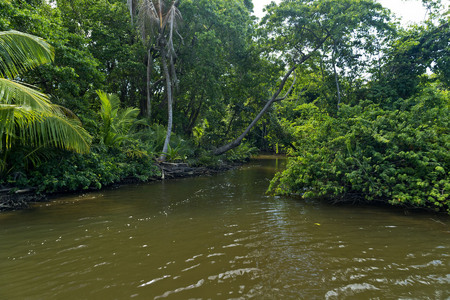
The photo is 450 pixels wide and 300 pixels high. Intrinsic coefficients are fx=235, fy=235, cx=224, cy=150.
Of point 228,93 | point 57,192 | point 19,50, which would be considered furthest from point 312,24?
point 57,192

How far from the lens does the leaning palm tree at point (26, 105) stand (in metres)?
4.59

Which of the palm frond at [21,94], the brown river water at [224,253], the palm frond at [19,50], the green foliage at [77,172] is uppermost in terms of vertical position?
the palm frond at [19,50]

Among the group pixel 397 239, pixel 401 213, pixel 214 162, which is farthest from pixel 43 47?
pixel 214 162

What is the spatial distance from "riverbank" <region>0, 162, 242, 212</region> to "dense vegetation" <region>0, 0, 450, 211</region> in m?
0.25

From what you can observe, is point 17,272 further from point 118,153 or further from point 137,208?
point 118,153

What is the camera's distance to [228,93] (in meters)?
16.6

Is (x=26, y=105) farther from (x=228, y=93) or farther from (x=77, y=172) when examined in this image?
(x=228, y=93)

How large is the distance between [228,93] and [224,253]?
14.3 meters

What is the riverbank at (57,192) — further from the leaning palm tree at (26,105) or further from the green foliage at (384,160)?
the green foliage at (384,160)

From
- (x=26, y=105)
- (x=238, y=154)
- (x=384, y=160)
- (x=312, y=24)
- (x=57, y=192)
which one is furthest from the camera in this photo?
(x=238, y=154)

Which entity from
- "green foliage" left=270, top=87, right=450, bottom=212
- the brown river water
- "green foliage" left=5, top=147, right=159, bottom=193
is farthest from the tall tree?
"green foliage" left=5, top=147, right=159, bottom=193

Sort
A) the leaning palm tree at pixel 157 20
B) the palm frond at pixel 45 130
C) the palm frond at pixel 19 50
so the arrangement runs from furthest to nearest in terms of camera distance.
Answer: the leaning palm tree at pixel 157 20 < the palm frond at pixel 19 50 < the palm frond at pixel 45 130

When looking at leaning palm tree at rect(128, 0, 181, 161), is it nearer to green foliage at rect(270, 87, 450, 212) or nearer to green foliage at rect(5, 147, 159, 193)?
green foliage at rect(5, 147, 159, 193)

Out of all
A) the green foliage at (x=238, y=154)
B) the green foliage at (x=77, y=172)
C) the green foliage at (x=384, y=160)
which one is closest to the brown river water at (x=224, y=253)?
the green foliage at (x=384, y=160)
